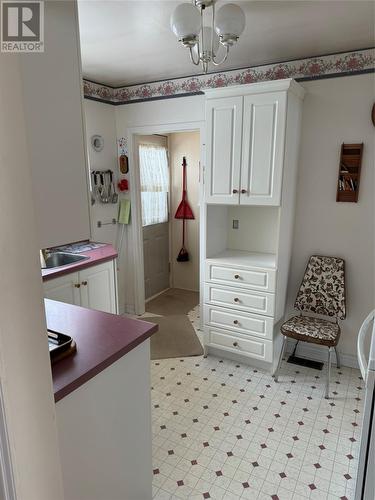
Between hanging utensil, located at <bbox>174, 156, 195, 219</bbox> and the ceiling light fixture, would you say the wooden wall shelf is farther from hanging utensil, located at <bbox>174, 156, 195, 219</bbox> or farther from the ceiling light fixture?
hanging utensil, located at <bbox>174, 156, 195, 219</bbox>

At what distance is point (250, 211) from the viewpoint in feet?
10.0

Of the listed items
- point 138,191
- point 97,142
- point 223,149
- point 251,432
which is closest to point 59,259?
point 138,191

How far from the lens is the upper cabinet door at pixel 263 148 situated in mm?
2383

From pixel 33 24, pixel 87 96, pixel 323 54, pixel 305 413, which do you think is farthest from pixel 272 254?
pixel 33 24

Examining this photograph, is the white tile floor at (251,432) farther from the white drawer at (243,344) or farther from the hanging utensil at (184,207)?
the hanging utensil at (184,207)

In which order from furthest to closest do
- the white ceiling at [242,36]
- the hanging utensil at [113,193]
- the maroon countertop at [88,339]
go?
the hanging utensil at [113,193]
the white ceiling at [242,36]
the maroon countertop at [88,339]

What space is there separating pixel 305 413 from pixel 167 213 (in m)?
3.03

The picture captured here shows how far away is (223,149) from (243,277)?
41.0 inches

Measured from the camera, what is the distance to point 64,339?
1.34 metres

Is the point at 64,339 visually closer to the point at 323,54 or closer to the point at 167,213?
the point at 323,54

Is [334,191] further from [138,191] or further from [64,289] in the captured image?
[64,289]

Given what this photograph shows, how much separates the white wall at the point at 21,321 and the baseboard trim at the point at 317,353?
263 centimetres

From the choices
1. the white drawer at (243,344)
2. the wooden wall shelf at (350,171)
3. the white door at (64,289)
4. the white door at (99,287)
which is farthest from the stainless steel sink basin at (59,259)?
the wooden wall shelf at (350,171)

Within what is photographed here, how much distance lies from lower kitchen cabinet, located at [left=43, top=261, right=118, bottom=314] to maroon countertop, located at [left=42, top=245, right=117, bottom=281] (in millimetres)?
42
